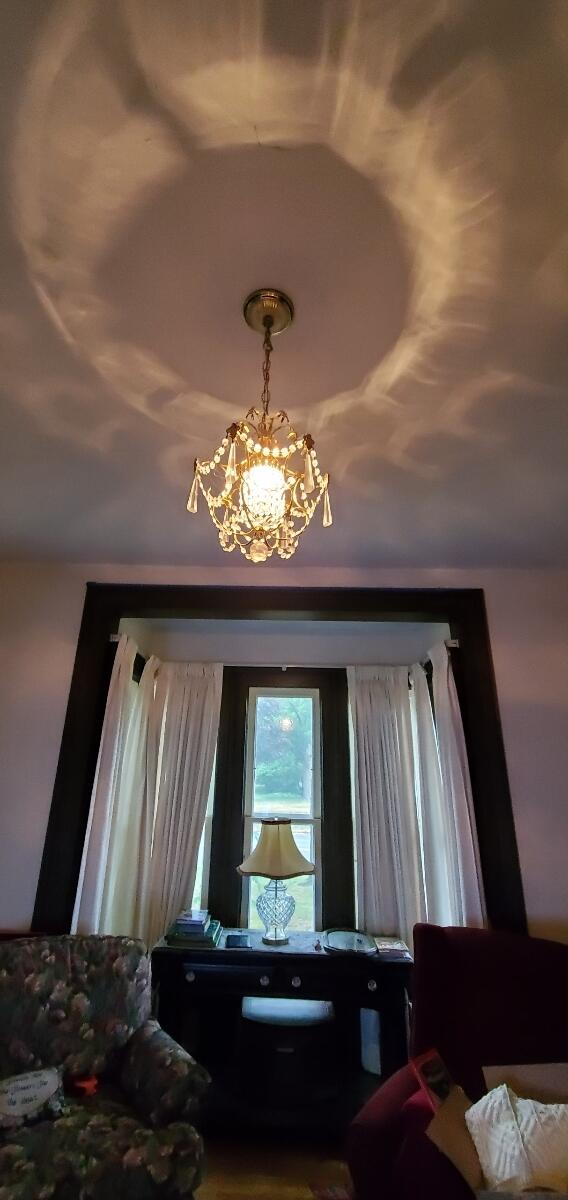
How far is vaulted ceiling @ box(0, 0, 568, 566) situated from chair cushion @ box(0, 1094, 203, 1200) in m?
2.14

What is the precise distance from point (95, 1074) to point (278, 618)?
2031 mm

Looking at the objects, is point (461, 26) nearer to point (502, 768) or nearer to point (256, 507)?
point (256, 507)

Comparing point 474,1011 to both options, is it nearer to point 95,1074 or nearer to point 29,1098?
point 95,1074

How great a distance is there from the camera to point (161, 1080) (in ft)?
5.47

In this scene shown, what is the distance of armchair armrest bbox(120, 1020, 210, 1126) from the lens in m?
1.61

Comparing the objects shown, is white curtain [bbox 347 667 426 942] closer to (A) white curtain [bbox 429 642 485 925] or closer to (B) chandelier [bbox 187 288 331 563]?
(A) white curtain [bbox 429 642 485 925]

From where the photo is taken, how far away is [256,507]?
1.18m

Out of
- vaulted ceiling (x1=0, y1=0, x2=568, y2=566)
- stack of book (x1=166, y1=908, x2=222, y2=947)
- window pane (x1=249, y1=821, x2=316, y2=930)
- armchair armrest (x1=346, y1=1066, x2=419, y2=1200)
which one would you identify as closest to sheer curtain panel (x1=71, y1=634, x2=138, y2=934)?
stack of book (x1=166, y1=908, x2=222, y2=947)

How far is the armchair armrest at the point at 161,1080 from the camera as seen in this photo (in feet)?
5.30

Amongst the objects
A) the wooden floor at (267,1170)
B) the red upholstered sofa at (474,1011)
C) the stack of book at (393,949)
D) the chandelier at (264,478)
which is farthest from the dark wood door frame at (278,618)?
the chandelier at (264,478)

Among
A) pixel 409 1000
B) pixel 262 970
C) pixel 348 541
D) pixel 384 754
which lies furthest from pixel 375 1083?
pixel 348 541

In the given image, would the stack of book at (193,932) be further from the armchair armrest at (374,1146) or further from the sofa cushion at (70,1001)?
the armchair armrest at (374,1146)

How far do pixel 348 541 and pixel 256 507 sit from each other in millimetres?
1376

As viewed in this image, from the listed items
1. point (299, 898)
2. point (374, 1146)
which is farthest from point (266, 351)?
point (299, 898)
